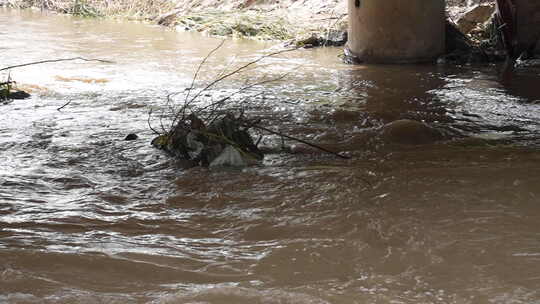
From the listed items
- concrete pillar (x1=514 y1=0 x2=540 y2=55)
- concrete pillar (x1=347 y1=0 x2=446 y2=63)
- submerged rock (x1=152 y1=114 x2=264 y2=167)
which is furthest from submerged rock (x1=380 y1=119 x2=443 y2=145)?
concrete pillar (x1=514 y1=0 x2=540 y2=55)

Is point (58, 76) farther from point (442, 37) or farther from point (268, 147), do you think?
point (442, 37)

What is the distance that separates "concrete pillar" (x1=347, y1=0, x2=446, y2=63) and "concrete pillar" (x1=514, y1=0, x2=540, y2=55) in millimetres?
1080

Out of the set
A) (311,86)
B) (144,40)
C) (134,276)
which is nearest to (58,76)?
(311,86)

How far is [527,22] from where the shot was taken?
32.6 feet

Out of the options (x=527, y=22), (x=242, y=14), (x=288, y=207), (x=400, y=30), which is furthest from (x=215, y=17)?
(x=288, y=207)

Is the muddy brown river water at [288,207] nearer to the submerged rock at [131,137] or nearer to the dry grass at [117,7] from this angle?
the submerged rock at [131,137]

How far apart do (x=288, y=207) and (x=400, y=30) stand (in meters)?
6.46

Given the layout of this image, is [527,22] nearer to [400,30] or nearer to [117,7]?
[400,30]

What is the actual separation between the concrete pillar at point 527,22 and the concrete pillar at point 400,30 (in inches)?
42.5

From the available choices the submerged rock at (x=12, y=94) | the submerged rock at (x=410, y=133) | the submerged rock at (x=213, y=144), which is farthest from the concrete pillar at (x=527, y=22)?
the submerged rock at (x=12, y=94)

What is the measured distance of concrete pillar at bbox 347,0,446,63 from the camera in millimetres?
9789

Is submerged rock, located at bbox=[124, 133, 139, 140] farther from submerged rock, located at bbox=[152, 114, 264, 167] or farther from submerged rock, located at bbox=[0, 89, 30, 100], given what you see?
submerged rock, located at bbox=[0, 89, 30, 100]

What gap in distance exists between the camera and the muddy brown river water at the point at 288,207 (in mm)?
2957

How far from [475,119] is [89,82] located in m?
4.75
